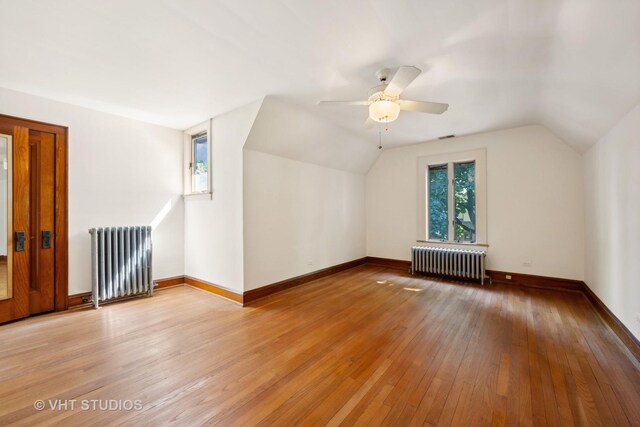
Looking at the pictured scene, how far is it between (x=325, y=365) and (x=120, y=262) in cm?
330

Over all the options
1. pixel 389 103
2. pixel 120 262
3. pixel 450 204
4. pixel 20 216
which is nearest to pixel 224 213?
pixel 120 262

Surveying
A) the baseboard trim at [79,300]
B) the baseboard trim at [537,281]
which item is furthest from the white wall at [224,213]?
the baseboard trim at [537,281]

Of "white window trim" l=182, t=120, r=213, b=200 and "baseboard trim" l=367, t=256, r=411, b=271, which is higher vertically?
"white window trim" l=182, t=120, r=213, b=200

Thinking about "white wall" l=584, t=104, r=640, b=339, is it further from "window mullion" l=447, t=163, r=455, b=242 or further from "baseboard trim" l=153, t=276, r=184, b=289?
"baseboard trim" l=153, t=276, r=184, b=289

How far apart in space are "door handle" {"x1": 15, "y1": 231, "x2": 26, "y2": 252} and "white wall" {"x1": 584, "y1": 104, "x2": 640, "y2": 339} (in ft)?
20.9

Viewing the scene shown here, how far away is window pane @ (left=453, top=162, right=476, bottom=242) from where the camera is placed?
5114 millimetres

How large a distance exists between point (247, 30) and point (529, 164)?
487cm

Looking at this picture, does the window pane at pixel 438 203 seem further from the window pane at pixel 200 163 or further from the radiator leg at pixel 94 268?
the radiator leg at pixel 94 268

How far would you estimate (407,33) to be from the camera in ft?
6.88

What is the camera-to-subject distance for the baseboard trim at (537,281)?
4.19 metres

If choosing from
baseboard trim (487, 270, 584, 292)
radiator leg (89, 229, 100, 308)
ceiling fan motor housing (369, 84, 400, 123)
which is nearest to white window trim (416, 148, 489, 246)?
baseboard trim (487, 270, 584, 292)

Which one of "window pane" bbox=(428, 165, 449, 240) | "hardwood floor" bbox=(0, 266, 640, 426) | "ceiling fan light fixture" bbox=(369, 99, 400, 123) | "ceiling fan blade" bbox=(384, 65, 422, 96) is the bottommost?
"hardwood floor" bbox=(0, 266, 640, 426)

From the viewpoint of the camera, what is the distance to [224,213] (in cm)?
390

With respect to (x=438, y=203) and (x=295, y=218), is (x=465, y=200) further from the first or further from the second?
(x=295, y=218)
